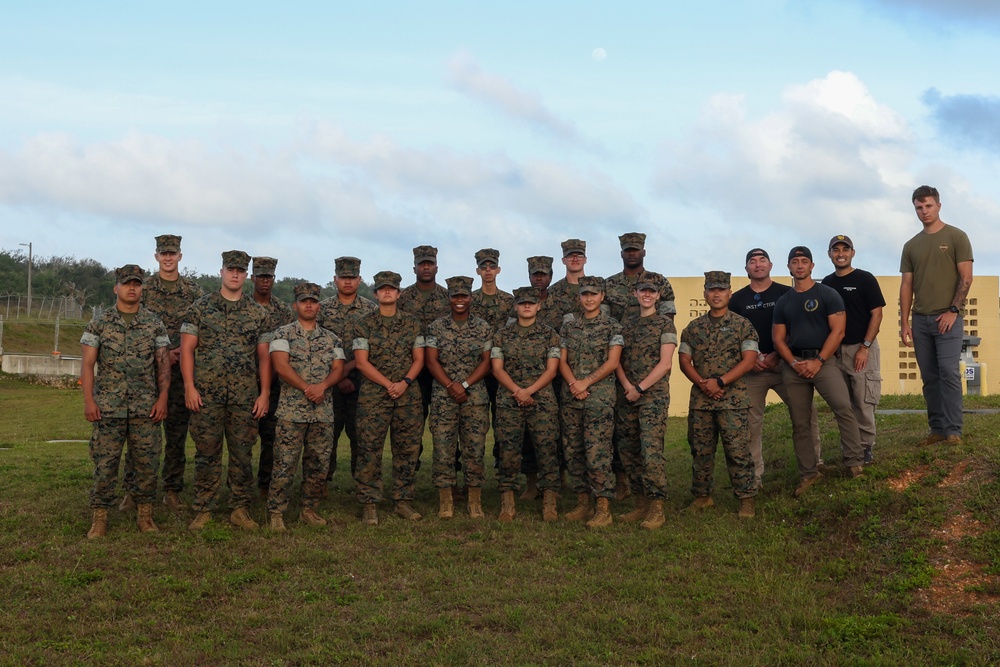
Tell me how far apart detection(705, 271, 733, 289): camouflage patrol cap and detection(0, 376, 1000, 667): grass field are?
2075mm

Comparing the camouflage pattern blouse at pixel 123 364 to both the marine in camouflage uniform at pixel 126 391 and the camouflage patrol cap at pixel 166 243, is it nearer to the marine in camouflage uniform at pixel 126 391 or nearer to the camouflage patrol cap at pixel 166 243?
the marine in camouflage uniform at pixel 126 391

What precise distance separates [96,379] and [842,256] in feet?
22.6

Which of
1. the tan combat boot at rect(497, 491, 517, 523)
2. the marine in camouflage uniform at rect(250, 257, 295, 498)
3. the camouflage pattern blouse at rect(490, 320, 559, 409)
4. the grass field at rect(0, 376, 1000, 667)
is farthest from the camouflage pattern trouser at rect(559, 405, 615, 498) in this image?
the marine in camouflage uniform at rect(250, 257, 295, 498)

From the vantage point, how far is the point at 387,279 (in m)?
8.04

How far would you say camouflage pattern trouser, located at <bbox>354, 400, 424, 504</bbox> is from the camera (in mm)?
7859

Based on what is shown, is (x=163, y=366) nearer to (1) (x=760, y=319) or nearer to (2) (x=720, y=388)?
(2) (x=720, y=388)

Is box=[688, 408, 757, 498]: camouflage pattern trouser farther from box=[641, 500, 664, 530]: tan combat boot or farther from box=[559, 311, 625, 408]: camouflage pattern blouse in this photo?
box=[559, 311, 625, 408]: camouflage pattern blouse

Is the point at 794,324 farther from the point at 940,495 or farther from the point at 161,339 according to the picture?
the point at 161,339

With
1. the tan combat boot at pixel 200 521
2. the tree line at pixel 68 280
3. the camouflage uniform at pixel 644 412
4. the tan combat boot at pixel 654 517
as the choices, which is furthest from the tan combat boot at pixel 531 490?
the tree line at pixel 68 280

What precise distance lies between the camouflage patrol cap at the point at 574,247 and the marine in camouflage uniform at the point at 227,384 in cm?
328

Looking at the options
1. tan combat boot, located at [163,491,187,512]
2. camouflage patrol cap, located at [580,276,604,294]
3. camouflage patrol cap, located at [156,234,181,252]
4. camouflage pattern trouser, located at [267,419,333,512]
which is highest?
camouflage patrol cap, located at [156,234,181,252]

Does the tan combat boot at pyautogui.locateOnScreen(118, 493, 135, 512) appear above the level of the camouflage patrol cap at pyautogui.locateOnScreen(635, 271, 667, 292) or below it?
below

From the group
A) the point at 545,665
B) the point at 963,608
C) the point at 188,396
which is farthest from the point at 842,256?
the point at 188,396

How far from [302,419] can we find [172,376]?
151 centimetres
